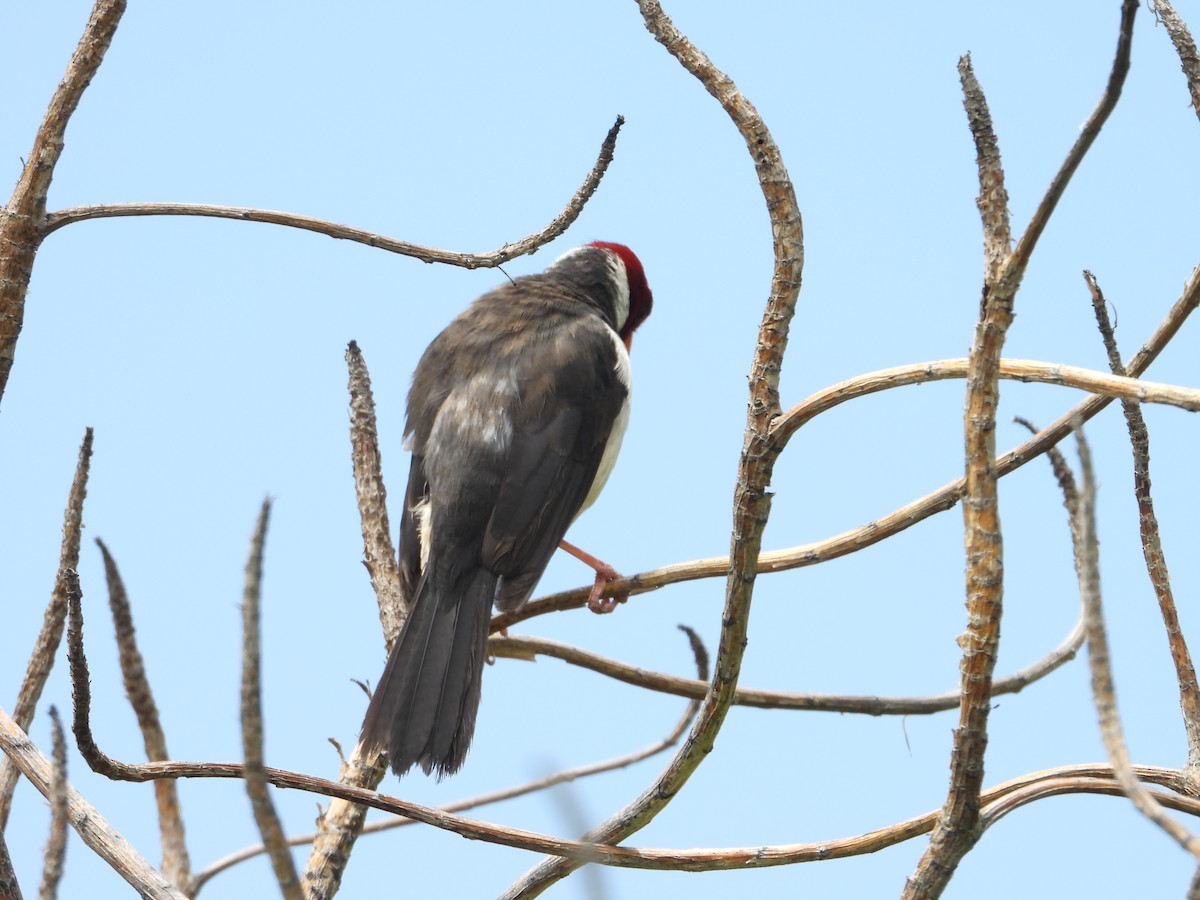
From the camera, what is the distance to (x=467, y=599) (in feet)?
14.7

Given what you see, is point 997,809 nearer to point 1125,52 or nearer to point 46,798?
point 1125,52

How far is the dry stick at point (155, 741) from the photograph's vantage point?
4090mm

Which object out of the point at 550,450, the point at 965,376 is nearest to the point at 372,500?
the point at 550,450

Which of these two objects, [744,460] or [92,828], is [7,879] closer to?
[92,828]

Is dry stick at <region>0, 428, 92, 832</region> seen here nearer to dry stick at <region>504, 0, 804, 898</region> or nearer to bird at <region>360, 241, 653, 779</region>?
bird at <region>360, 241, 653, 779</region>

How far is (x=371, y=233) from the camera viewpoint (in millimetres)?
3311

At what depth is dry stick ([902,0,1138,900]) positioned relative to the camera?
189 cm

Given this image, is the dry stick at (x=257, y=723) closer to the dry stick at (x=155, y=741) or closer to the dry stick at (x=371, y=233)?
the dry stick at (x=371, y=233)

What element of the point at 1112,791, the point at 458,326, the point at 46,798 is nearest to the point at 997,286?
the point at 1112,791

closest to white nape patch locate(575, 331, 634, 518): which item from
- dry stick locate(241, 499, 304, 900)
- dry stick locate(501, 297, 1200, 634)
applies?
dry stick locate(501, 297, 1200, 634)

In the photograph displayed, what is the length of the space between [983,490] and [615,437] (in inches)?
138

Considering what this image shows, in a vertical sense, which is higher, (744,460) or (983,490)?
(744,460)

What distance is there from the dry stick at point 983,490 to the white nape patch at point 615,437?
3.31 meters

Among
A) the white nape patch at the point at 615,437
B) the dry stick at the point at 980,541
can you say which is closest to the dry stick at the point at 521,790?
the white nape patch at the point at 615,437
